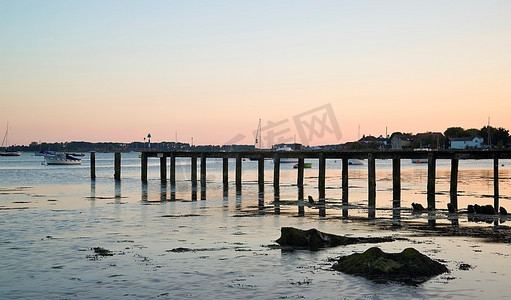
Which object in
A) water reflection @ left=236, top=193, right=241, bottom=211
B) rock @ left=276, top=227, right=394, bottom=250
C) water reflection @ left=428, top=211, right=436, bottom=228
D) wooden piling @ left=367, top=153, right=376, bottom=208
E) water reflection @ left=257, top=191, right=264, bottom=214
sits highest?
wooden piling @ left=367, top=153, right=376, bottom=208

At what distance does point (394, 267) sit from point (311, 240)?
5036 mm

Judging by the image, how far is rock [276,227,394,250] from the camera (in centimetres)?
2114

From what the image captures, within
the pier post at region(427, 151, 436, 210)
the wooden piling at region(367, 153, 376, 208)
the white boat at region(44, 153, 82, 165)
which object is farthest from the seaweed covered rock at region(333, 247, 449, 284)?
the white boat at region(44, 153, 82, 165)

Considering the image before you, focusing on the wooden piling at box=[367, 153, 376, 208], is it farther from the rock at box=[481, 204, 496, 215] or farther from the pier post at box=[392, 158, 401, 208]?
the rock at box=[481, 204, 496, 215]

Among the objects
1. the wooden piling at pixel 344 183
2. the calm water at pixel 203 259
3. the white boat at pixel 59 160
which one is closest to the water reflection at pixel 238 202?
the calm water at pixel 203 259

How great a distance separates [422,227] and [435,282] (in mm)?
11510

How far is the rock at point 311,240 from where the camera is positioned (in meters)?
21.1

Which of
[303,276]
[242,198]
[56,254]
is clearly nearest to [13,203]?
[242,198]

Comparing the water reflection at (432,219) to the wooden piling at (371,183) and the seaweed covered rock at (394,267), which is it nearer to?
the wooden piling at (371,183)

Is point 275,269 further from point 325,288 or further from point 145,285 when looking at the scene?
point 145,285

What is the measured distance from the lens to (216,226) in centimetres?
2844

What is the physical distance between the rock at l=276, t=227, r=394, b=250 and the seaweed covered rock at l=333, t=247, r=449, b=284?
153 inches

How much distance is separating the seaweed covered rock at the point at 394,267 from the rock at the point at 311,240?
3.88 metres

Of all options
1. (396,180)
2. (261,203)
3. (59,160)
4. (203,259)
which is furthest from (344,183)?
(59,160)
